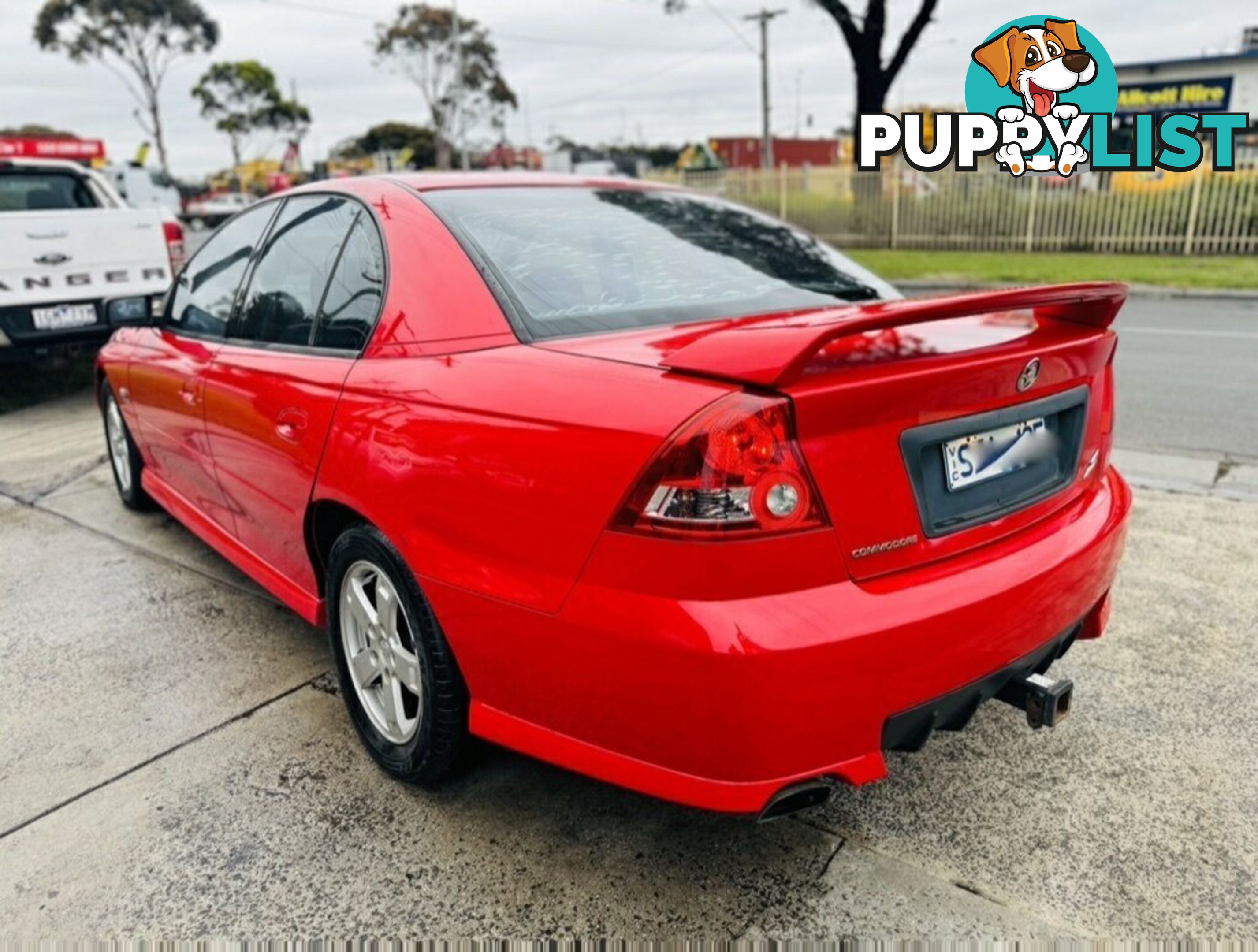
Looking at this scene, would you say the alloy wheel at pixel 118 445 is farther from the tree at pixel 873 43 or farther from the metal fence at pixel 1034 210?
the tree at pixel 873 43

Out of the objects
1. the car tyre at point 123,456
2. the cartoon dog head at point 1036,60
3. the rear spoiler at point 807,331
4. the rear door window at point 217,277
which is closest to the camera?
the rear spoiler at point 807,331

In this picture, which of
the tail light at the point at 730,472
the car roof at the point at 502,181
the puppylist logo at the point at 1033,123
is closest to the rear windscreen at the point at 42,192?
the car roof at the point at 502,181

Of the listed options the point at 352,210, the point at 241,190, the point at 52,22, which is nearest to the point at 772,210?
the point at 352,210

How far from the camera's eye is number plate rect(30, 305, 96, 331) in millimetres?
6598

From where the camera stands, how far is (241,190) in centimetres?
5444

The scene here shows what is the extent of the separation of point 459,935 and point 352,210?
6.19ft

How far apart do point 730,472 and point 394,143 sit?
71185 millimetres

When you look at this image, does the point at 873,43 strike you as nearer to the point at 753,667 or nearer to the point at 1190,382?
the point at 1190,382

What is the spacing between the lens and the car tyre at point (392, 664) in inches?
85.8

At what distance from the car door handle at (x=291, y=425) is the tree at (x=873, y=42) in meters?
16.4

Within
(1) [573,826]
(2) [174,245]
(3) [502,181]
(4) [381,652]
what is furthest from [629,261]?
(2) [174,245]

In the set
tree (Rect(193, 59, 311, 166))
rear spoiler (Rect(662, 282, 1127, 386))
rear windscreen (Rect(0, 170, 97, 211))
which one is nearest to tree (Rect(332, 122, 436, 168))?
tree (Rect(193, 59, 311, 166))

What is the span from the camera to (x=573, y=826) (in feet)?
7.44

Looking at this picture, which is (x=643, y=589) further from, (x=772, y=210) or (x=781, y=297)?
(x=772, y=210)
